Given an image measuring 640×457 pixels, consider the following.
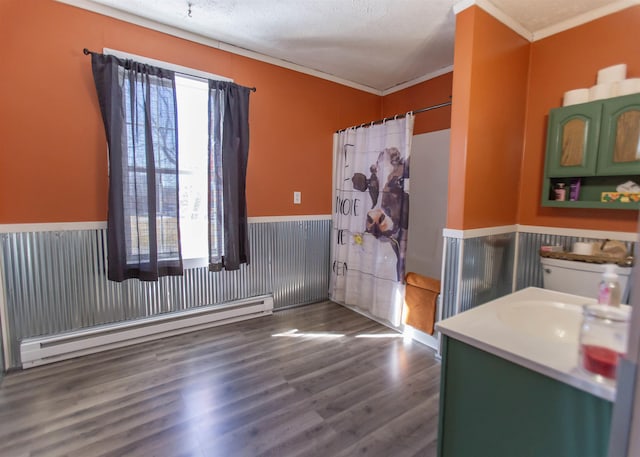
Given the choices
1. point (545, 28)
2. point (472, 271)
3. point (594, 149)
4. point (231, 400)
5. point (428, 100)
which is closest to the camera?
point (231, 400)

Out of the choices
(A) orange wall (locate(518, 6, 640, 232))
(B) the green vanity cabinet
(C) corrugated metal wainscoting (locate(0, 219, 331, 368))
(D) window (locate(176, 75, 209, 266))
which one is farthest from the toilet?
(D) window (locate(176, 75, 209, 266))

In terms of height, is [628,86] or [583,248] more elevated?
[628,86]

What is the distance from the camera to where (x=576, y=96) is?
2025 millimetres

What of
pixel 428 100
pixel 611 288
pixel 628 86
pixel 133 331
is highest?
pixel 428 100

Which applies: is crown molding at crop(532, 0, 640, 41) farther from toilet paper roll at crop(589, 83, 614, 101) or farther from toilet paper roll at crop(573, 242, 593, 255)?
toilet paper roll at crop(573, 242, 593, 255)

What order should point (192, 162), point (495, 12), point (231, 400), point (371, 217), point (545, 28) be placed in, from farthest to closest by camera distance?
point (371, 217), point (192, 162), point (545, 28), point (495, 12), point (231, 400)

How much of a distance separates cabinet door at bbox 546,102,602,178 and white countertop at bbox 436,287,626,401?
1.18 metres

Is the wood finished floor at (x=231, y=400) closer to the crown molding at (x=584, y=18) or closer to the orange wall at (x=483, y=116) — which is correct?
the orange wall at (x=483, y=116)

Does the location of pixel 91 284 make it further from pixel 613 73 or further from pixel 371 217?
pixel 613 73

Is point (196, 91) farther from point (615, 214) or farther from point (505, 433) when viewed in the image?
point (615, 214)

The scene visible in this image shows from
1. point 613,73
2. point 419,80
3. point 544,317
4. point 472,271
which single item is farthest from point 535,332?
point 419,80

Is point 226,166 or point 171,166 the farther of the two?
point 226,166

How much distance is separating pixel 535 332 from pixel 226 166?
2.28 metres

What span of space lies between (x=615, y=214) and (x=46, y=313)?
3.81 metres
